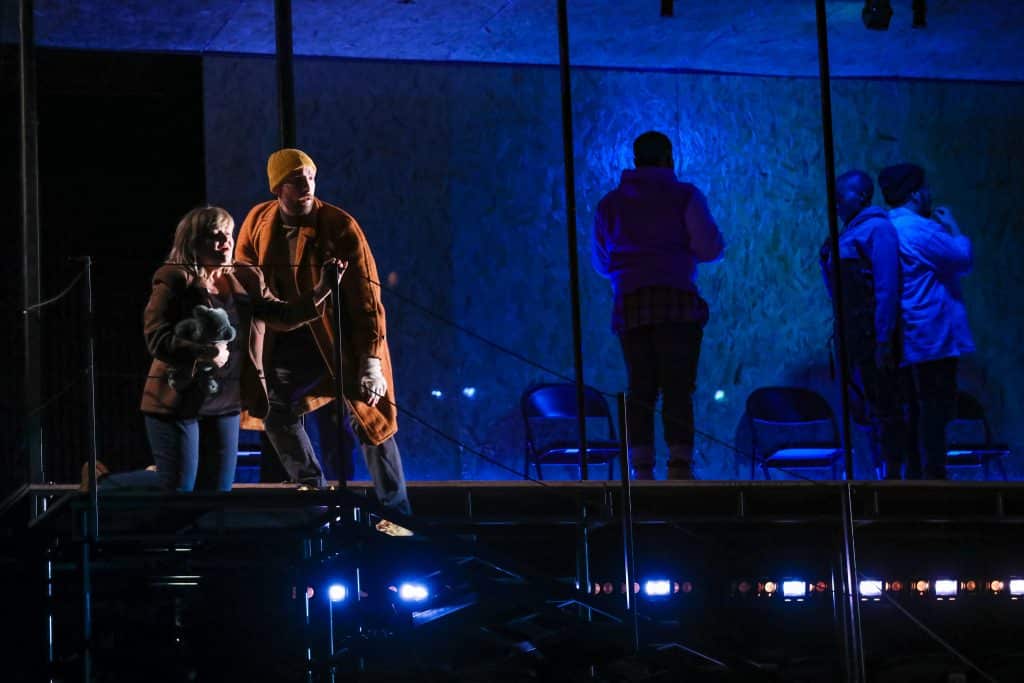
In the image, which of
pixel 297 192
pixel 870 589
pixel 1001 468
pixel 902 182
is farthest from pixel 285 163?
pixel 1001 468

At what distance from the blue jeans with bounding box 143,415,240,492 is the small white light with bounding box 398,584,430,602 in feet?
4.19

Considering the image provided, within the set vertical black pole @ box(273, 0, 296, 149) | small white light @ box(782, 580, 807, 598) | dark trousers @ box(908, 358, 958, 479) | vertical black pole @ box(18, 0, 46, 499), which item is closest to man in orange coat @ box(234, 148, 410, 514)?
vertical black pole @ box(18, 0, 46, 499)

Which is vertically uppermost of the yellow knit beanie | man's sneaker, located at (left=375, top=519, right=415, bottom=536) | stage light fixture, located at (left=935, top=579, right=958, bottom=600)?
the yellow knit beanie

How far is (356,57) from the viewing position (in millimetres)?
9898

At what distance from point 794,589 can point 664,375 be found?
4.91 feet

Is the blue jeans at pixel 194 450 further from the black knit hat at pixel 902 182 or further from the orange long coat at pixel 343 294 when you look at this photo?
the black knit hat at pixel 902 182

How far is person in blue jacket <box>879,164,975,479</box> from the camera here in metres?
8.02

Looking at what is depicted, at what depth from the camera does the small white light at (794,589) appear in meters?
8.23

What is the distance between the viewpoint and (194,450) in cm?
583

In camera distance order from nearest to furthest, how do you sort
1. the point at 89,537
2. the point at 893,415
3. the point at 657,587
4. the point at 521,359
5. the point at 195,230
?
1. the point at 89,537
2. the point at 195,230
3. the point at 657,587
4. the point at 893,415
5. the point at 521,359

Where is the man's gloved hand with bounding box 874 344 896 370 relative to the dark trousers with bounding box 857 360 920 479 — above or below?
above

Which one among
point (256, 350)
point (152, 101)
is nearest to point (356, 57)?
point (152, 101)

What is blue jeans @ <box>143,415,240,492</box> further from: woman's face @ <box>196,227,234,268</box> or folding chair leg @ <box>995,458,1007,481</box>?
folding chair leg @ <box>995,458,1007,481</box>

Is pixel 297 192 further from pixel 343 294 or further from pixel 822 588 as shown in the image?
pixel 822 588
